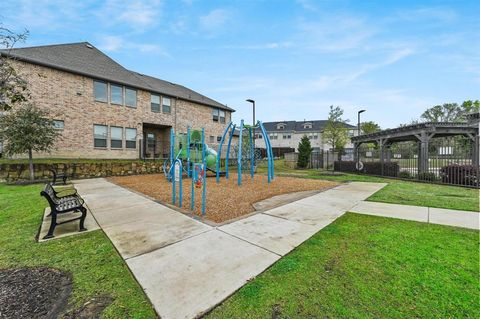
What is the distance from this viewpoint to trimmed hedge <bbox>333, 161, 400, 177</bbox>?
1484 centimetres

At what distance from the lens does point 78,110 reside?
52.0ft

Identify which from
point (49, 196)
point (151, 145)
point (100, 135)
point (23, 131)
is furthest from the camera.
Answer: point (151, 145)

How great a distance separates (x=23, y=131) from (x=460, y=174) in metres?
22.9

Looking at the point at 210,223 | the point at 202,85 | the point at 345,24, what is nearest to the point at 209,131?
the point at 202,85

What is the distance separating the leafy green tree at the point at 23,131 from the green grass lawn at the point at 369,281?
45.4ft

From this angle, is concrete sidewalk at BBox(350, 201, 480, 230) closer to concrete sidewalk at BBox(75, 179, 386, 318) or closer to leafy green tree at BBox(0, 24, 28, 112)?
concrete sidewalk at BBox(75, 179, 386, 318)

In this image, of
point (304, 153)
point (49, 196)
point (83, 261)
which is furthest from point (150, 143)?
point (83, 261)

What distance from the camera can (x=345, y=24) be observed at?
1111 centimetres

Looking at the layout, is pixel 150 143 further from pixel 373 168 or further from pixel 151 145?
pixel 373 168

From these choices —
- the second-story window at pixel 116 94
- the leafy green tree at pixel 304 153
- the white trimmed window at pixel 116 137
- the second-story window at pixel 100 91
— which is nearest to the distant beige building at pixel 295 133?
the leafy green tree at pixel 304 153

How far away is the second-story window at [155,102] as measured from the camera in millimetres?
20587

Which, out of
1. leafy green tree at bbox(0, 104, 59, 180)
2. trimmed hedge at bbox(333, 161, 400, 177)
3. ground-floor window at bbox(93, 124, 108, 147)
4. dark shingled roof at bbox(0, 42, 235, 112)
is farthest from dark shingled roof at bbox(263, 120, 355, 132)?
leafy green tree at bbox(0, 104, 59, 180)

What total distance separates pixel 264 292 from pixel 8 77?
486 centimetres

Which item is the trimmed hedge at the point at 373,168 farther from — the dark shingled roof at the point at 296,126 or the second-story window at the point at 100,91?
the dark shingled roof at the point at 296,126
